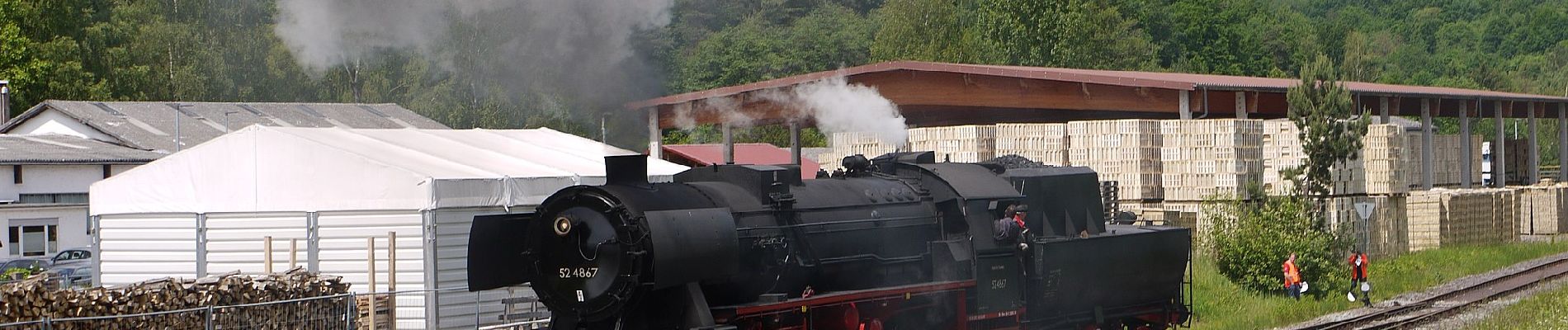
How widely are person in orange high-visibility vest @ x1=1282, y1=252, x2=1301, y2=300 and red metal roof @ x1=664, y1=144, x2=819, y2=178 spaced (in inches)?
774

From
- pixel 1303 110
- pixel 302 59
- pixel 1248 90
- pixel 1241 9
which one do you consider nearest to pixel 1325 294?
pixel 1303 110

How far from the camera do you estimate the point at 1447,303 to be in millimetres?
27203

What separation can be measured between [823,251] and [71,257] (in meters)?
29.8

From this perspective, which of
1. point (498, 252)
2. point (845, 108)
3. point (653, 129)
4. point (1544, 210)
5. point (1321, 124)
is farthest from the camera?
point (1544, 210)

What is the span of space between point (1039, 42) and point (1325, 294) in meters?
43.1

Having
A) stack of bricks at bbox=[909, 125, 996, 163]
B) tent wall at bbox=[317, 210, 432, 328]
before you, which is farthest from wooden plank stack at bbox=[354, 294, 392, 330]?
stack of bricks at bbox=[909, 125, 996, 163]

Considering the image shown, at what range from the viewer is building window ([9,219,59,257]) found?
3809 centimetres

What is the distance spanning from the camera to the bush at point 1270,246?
86.5 ft

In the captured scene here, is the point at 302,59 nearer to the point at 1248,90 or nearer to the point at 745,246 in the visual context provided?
the point at 745,246

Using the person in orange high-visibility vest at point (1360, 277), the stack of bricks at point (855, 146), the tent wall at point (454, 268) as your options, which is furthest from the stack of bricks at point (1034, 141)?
the tent wall at point (454, 268)

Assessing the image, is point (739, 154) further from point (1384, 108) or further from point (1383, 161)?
point (1383, 161)

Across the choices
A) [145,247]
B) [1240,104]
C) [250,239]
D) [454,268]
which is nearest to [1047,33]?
[1240,104]

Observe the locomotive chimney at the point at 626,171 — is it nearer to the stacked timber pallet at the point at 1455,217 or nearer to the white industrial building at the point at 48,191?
the stacked timber pallet at the point at 1455,217

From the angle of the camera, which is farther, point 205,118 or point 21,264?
point 205,118
